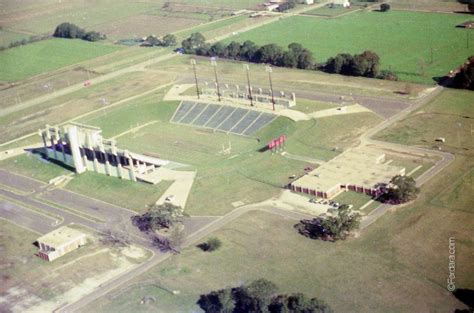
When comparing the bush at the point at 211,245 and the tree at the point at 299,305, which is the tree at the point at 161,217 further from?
the tree at the point at 299,305

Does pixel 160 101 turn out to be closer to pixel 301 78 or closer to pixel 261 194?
pixel 301 78

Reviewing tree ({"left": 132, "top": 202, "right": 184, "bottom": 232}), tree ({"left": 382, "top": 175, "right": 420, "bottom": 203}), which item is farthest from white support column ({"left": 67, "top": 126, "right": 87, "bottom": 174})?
tree ({"left": 382, "top": 175, "right": 420, "bottom": 203})

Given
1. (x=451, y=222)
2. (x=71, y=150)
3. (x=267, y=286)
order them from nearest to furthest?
1. (x=267, y=286)
2. (x=451, y=222)
3. (x=71, y=150)

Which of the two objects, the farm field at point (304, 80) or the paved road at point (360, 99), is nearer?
the paved road at point (360, 99)

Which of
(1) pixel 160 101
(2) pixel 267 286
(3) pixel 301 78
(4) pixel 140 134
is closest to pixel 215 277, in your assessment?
(2) pixel 267 286

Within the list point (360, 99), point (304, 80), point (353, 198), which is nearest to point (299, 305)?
point (353, 198)

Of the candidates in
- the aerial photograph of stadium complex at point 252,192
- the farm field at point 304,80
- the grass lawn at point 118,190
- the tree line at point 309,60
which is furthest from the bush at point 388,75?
the grass lawn at point 118,190
